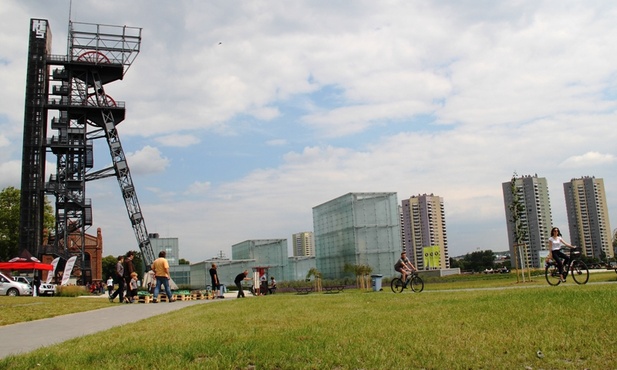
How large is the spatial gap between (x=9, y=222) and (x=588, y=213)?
10045 centimetres

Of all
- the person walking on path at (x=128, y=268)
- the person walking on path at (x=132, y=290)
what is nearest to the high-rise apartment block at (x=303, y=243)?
the person walking on path at (x=132, y=290)

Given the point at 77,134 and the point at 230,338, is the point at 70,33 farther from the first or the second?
the point at 230,338

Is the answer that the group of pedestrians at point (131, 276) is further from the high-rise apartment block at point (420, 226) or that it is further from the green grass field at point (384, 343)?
the high-rise apartment block at point (420, 226)

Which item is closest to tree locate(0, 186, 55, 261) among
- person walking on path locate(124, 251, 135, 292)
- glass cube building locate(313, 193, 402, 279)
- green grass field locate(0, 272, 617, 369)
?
glass cube building locate(313, 193, 402, 279)

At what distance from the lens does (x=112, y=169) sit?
67438 mm

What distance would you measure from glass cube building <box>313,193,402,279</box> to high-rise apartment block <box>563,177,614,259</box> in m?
78.8

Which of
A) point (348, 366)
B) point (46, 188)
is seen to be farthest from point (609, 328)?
point (46, 188)

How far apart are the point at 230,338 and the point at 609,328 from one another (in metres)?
4.82

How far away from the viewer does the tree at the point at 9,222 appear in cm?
6711

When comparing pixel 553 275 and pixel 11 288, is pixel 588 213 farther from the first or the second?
pixel 553 275

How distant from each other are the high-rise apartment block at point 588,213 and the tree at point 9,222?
94.6 metres

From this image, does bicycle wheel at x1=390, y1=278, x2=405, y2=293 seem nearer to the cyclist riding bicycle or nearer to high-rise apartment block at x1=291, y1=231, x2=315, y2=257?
the cyclist riding bicycle

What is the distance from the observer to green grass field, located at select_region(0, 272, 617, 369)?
5.88 meters

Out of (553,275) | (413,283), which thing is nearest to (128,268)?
(413,283)
